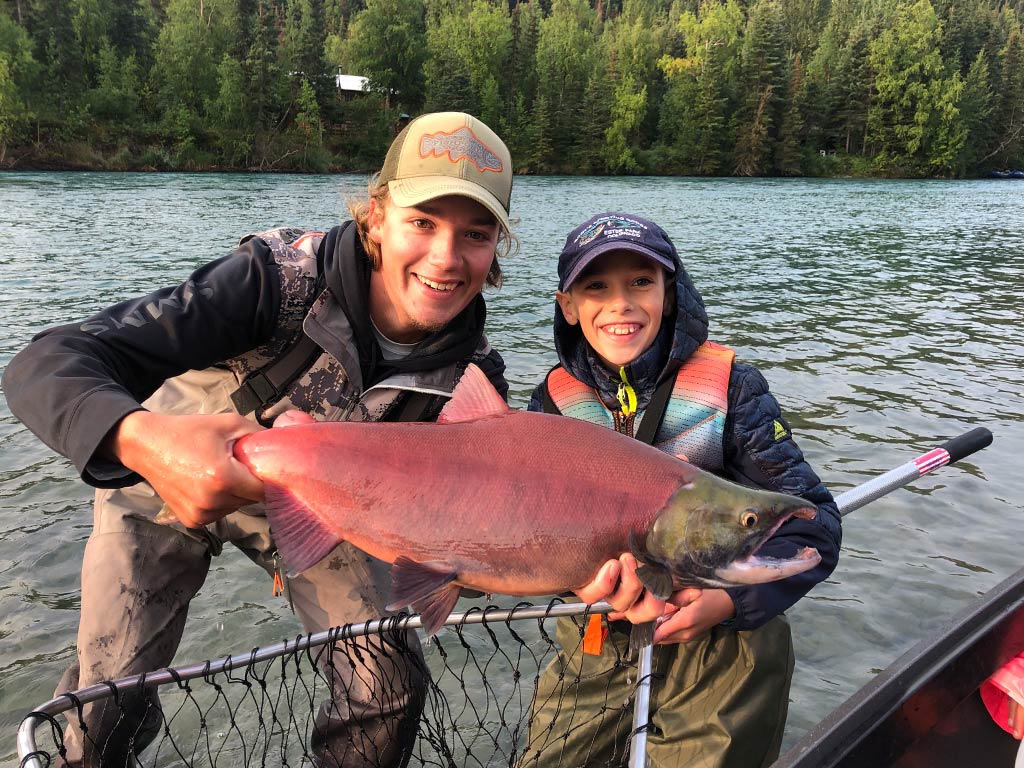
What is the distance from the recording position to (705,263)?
18.1 meters

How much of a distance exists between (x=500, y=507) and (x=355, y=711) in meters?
1.69

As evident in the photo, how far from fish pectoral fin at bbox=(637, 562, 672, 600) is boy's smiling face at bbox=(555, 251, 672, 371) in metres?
1.23

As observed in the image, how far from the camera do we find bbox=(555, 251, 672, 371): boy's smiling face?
11.0ft

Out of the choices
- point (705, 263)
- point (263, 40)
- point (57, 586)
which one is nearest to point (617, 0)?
point (263, 40)

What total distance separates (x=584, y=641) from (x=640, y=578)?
3.22ft

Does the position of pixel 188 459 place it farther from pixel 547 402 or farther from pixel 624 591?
pixel 547 402

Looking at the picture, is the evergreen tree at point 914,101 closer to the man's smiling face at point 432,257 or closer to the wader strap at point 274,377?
the man's smiling face at point 432,257

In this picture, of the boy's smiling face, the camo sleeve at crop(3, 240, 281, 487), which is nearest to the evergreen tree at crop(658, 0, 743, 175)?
the boy's smiling face

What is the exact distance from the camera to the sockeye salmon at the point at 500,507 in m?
2.26

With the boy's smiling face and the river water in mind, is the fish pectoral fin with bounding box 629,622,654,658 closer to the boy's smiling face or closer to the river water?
the boy's smiling face

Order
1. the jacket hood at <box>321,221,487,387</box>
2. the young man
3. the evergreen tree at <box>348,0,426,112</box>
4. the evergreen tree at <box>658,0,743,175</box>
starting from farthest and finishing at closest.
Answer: the evergreen tree at <box>348,0,426,112</box> < the evergreen tree at <box>658,0,743,175</box> < the jacket hood at <box>321,221,487,387</box> < the young man

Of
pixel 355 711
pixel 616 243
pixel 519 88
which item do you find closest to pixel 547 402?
pixel 616 243

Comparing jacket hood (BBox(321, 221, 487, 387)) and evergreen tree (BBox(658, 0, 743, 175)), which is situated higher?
evergreen tree (BBox(658, 0, 743, 175))

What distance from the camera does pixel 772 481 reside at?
10.3 ft
